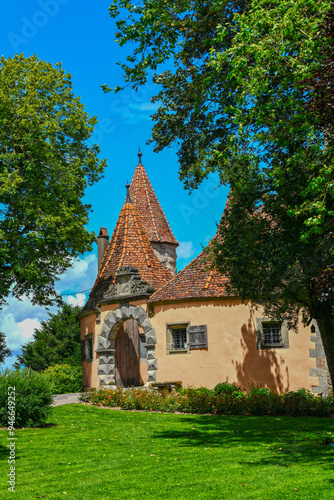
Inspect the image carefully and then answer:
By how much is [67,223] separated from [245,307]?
8.45 meters

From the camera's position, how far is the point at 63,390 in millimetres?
27766

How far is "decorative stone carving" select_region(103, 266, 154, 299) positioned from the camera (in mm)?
23155

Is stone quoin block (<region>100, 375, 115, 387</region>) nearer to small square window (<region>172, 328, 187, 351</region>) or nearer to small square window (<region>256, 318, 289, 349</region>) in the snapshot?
small square window (<region>172, 328, 187, 351</region>)

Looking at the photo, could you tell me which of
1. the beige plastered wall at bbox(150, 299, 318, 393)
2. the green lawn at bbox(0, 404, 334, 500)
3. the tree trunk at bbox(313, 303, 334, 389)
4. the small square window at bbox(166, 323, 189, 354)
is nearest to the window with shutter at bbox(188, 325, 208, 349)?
the beige plastered wall at bbox(150, 299, 318, 393)

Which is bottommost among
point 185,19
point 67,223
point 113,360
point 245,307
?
point 113,360

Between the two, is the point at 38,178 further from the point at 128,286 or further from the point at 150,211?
the point at 150,211

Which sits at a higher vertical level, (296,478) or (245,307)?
(245,307)

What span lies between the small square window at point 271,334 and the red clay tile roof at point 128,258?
5.09 m

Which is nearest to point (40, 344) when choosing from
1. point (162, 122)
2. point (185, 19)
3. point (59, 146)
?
point (59, 146)

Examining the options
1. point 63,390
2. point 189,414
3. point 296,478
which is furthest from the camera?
point 63,390

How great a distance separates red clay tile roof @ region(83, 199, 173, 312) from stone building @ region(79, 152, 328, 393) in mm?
47

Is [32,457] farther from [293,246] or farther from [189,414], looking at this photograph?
[189,414]

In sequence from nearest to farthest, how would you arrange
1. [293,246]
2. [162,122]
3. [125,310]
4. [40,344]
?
[293,246] → [162,122] → [125,310] → [40,344]

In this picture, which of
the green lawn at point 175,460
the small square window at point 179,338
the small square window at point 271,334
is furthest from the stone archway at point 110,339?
the green lawn at point 175,460
